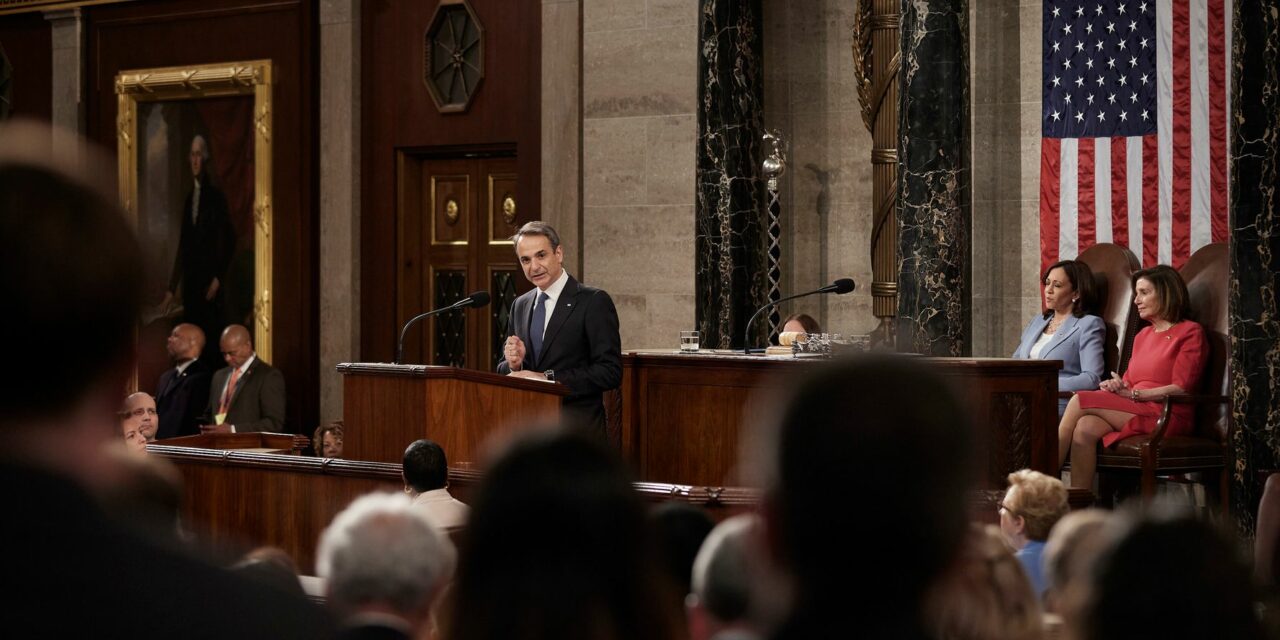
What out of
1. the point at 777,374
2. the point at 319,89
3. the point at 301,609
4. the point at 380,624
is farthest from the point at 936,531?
the point at 319,89

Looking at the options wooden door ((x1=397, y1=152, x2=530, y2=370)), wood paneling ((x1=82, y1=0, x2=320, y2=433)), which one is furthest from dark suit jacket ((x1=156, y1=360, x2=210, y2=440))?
wooden door ((x1=397, y1=152, x2=530, y2=370))

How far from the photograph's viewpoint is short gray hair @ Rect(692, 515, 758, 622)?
218 centimetres

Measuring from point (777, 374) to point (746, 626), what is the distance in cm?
493

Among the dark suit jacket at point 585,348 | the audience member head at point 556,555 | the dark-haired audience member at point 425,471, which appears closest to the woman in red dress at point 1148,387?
the dark suit jacket at point 585,348

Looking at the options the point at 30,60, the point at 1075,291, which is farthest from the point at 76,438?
the point at 30,60

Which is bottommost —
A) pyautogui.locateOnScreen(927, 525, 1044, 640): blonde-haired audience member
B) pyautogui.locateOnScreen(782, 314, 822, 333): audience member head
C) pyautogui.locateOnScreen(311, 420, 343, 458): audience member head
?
pyautogui.locateOnScreen(311, 420, 343, 458): audience member head

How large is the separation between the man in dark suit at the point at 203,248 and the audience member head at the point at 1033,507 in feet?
34.9

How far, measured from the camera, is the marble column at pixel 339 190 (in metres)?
12.9

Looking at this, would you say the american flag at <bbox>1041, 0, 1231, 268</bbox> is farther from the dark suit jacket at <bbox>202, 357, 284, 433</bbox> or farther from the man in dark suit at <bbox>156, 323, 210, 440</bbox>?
the man in dark suit at <bbox>156, 323, 210, 440</bbox>

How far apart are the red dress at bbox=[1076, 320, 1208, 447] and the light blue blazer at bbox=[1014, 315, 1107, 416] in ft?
0.91

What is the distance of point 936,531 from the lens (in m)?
1.35

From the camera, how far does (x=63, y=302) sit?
1.09 m

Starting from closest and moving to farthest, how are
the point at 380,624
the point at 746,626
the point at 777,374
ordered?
1. the point at 380,624
2. the point at 746,626
3. the point at 777,374

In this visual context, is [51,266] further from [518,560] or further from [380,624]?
[380,624]
